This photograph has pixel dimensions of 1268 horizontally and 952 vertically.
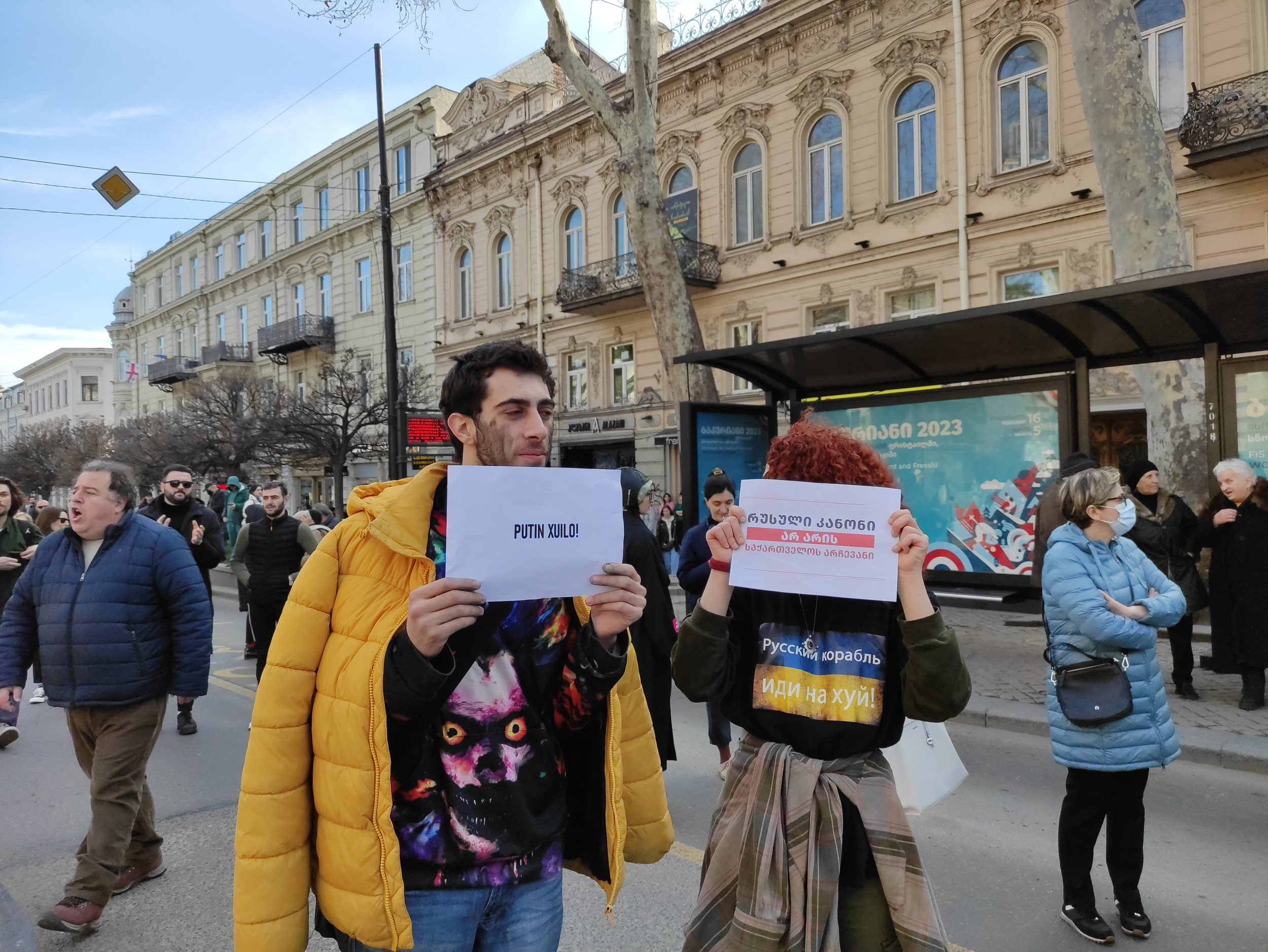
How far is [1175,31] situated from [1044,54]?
6.81 feet

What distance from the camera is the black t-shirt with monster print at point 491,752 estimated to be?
1.75 m

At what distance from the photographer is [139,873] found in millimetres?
4059

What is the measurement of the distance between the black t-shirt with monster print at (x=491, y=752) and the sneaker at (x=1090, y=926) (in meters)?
2.54

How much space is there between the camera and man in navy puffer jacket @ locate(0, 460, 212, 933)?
363 cm

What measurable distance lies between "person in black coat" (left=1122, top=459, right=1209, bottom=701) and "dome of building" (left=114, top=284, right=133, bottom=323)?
62115 mm

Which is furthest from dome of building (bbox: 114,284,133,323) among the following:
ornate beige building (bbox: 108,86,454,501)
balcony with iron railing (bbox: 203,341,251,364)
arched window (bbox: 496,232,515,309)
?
arched window (bbox: 496,232,515,309)

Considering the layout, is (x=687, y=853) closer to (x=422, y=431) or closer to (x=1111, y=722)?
(x=1111, y=722)

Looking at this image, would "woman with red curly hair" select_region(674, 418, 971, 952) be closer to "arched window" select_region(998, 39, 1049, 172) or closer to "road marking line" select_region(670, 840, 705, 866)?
"road marking line" select_region(670, 840, 705, 866)

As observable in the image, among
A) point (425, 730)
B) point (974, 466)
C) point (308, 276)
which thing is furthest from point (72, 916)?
point (308, 276)

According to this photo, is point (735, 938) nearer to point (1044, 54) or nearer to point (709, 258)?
point (1044, 54)

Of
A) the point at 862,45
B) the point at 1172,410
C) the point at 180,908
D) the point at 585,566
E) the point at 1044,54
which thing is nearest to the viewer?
the point at 585,566

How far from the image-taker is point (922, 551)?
6.73ft

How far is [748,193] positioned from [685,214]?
1.84 meters

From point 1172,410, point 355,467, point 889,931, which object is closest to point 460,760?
point 889,931
